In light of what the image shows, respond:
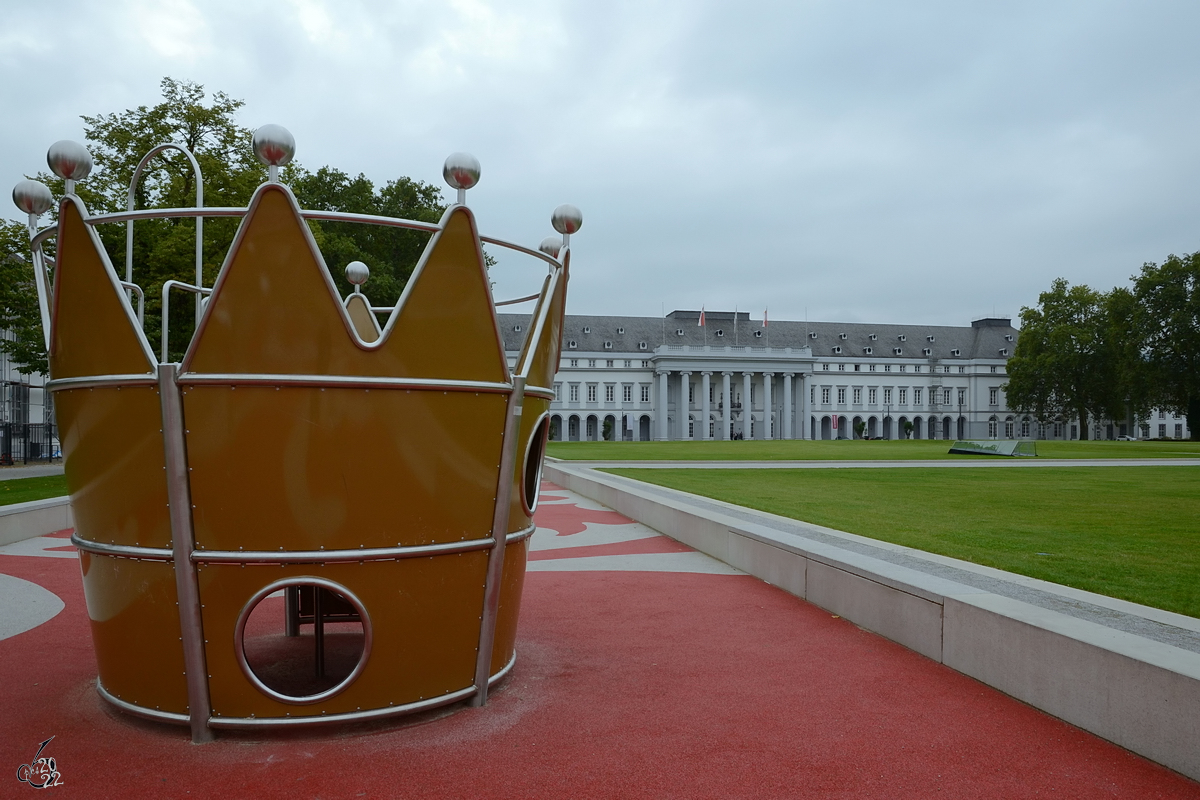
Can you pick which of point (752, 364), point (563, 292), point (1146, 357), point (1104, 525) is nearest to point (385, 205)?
point (1104, 525)

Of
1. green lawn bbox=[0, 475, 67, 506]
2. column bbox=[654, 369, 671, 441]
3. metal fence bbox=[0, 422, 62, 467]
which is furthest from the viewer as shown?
column bbox=[654, 369, 671, 441]

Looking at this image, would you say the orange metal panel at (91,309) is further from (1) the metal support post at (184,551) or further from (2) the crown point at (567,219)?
(2) the crown point at (567,219)

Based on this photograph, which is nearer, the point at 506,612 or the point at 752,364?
→ the point at 506,612

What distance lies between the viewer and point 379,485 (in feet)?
18.0

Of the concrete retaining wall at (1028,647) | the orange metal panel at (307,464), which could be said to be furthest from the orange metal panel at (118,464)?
the concrete retaining wall at (1028,647)

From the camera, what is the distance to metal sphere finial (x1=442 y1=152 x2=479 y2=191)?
5.54 meters

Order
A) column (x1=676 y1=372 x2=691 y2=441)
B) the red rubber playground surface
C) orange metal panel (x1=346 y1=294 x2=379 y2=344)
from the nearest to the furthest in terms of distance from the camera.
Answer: the red rubber playground surface, orange metal panel (x1=346 y1=294 x2=379 y2=344), column (x1=676 y1=372 x2=691 y2=441)

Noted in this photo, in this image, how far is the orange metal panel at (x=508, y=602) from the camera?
6.36 meters

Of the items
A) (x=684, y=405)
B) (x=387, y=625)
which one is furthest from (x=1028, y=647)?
(x=684, y=405)

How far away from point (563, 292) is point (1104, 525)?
11769 mm

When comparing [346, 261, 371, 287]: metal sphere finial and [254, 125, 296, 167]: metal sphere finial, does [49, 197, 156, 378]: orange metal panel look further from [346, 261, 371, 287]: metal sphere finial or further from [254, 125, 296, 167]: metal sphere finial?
[346, 261, 371, 287]: metal sphere finial

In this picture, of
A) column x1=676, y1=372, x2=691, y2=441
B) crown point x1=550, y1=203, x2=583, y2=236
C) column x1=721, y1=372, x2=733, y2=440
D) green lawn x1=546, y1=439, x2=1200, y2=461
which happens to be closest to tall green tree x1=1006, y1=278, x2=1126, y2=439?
green lawn x1=546, y1=439, x2=1200, y2=461

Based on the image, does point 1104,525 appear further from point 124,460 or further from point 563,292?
point 124,460

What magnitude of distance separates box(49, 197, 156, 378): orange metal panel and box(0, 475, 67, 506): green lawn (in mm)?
13251
